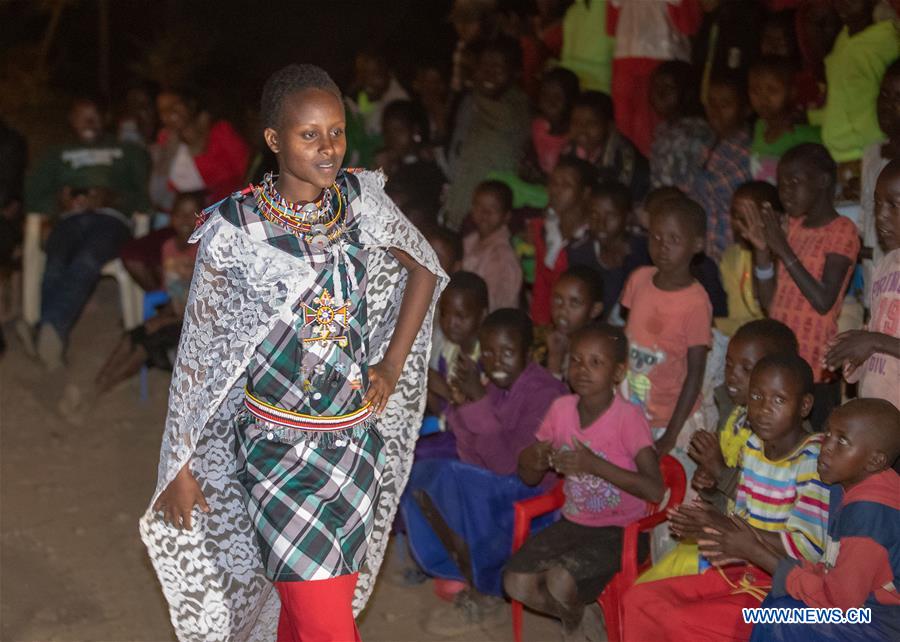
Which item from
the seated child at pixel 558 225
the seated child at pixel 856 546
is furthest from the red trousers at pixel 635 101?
the seated child at pixel 856 546

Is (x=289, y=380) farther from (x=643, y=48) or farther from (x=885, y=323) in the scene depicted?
(x=643, y=48)

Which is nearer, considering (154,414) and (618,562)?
(618,562)

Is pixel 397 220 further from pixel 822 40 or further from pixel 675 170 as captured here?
pixel 822 40

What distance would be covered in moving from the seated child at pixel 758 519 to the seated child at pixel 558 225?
6.82 ft

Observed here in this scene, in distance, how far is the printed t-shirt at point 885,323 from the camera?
148 inches

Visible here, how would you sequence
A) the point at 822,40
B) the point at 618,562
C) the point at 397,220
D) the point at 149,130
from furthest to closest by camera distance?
the point at 149,130, the point at 822,40, the point at 618,562, the point at 397,220

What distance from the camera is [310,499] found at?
316 cm

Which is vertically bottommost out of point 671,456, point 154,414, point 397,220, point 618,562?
point 154,414

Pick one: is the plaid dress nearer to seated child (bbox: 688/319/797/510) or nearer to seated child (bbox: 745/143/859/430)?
seated child (bbox: 688/319/797/510)

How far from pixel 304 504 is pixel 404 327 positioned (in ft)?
2.01

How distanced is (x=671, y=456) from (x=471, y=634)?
96 cm

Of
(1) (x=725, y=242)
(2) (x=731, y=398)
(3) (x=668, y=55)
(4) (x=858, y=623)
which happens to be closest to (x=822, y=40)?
(3) (x=668, y=55)

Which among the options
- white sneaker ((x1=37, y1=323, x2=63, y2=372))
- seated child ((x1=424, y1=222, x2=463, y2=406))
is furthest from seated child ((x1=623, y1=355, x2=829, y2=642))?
white sneaker ((x1=37, y1=323, x2=63, y2=372))

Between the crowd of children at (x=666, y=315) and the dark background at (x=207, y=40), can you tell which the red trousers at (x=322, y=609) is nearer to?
the crowd of children at (x=666, y=315)
